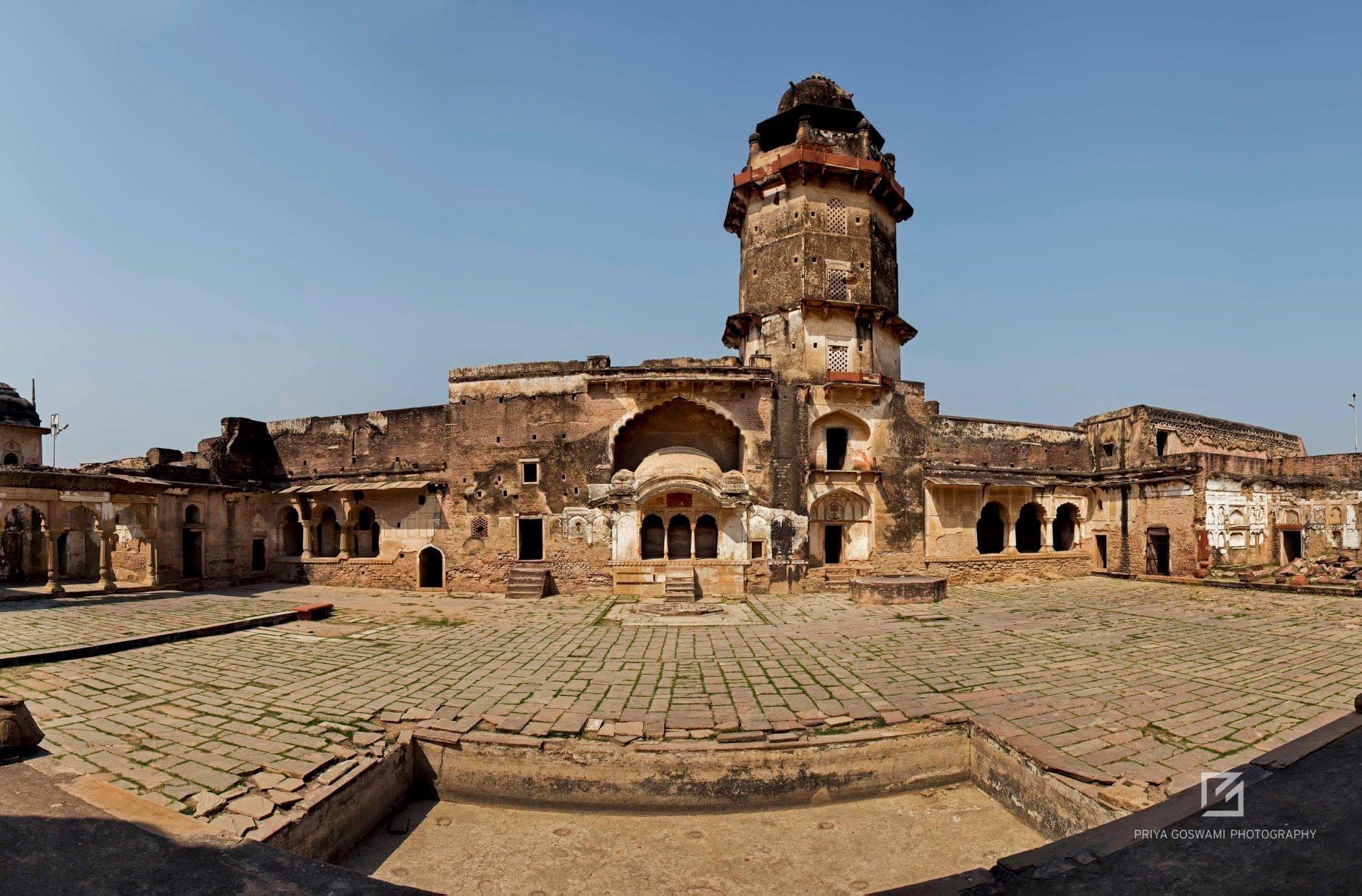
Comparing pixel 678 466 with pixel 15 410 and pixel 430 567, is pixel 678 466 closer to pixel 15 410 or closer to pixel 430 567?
pixel 430 567

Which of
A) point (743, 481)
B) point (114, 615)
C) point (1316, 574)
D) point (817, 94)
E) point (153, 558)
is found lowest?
point (1316, 574)

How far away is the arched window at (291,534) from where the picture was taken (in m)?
22.2

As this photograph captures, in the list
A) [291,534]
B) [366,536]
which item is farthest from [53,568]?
[366,536]

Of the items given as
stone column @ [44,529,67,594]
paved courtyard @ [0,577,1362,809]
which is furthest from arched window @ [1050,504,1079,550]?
stone column @ [44,529,67,594]

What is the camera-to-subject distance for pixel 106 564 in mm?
17359

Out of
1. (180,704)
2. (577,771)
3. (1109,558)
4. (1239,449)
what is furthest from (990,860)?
(1239,449)

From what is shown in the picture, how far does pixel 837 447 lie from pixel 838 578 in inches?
164

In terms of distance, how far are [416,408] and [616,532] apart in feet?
28.1

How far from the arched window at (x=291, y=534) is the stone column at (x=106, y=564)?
4949 mm

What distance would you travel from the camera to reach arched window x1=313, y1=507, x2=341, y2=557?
72.2ft

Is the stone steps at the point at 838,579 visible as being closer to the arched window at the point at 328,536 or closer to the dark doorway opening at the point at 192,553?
the arched window at the point at 328,536

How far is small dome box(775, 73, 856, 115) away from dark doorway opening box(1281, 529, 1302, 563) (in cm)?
2230

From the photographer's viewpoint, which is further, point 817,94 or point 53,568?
point 817,94

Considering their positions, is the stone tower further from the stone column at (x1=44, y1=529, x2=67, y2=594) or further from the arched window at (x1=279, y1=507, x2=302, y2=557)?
the stone column at (x1=44, y1=529, x2=67, y2=594)
